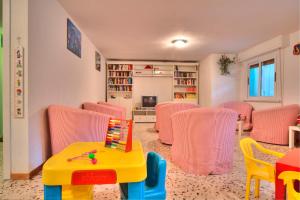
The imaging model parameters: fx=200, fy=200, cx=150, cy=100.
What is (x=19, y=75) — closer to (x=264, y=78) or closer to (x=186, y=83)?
(x=264, y=78)

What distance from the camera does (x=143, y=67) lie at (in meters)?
7.96

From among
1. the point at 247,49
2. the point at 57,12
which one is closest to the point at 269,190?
the point at 57,12

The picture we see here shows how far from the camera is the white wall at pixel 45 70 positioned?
7.95ft

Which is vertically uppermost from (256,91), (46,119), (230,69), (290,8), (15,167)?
(290,8)

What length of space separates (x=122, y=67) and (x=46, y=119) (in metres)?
5.23

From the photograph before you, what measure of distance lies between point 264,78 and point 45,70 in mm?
5582

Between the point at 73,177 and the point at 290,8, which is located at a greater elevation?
the point at 290,8

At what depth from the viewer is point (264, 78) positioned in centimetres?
572

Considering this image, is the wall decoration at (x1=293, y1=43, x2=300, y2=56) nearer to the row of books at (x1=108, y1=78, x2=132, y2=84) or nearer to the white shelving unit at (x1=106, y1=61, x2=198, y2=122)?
the white shelving unit at (x1=106, y1=61, x2=198, y2=122)

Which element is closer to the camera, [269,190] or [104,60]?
[269,190]

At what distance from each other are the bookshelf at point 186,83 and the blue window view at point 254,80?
2.20m

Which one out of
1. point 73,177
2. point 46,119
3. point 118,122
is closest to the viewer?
point 73,177

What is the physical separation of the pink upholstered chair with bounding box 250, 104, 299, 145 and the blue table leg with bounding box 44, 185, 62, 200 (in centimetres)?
447

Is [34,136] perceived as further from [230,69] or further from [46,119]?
[230,69]
